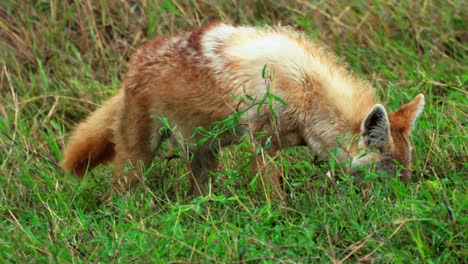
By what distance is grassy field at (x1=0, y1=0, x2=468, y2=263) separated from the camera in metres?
4.88

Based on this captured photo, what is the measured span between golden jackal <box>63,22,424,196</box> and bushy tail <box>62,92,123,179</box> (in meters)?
0.01

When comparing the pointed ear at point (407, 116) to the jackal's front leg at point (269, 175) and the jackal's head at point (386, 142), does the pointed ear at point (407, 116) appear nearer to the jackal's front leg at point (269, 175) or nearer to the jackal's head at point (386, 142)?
Result: the jackal's head at point (386, 142)

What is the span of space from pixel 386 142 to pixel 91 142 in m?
2.19

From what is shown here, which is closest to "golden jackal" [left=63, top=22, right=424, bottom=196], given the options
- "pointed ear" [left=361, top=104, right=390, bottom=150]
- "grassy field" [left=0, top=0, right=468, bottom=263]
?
"pointed ear" [left=361, top=104, right=390, bottom=150]

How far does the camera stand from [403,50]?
8047 millimetres

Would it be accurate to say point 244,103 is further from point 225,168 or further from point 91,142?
point 91,142

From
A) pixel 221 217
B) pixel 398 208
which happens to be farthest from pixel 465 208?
pixel 221 217

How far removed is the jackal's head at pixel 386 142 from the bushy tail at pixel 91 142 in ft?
6.05

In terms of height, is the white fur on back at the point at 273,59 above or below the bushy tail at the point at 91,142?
above

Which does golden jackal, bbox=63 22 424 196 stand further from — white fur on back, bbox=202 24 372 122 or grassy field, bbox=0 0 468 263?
grassy field, bbox=0 0 468 263

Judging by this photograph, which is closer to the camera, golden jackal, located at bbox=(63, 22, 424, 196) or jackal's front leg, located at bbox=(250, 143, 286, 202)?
jackal's front leg, located at bbox=(250, 143, 286, 202)

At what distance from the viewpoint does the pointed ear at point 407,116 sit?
6020mm

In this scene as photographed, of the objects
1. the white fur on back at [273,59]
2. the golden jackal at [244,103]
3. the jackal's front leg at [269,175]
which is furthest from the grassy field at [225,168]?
the white fur on back at [273,59]

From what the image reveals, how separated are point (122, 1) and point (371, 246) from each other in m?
4.71
